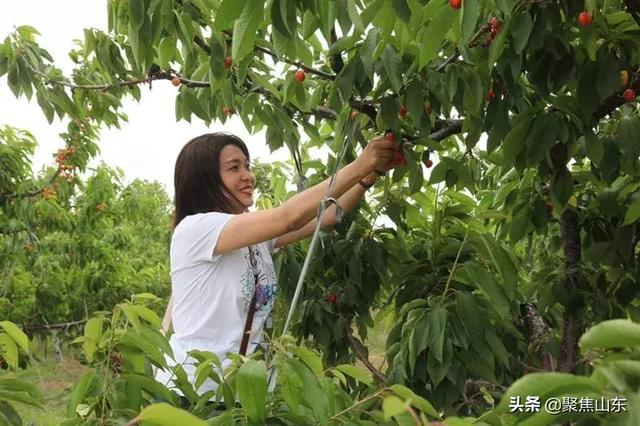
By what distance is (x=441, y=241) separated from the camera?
223 centimetres

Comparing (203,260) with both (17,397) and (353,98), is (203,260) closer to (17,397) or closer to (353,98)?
(353,98)

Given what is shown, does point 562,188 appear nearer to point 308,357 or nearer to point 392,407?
point 308,357

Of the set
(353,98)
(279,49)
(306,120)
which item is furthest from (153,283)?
(279,49)

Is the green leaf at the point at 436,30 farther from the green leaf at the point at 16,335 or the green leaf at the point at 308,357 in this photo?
the green leaf at the point at 16,335

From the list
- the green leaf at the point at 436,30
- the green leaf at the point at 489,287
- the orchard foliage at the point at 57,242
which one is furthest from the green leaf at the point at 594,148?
the orchard foliage at the point at 57,242

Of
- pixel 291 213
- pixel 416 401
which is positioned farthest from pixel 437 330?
pixel 416 401

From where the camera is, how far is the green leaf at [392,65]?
168 cm

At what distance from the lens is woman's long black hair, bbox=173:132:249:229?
85.8 inches

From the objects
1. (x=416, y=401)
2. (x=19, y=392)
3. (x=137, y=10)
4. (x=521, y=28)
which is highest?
(x=137, y=10)

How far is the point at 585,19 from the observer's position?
1.61 meters

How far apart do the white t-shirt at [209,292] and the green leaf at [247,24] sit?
2.98ft

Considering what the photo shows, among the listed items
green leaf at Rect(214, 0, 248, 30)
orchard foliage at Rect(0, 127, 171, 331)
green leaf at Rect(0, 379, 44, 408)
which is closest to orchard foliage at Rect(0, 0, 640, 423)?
green leaf at Rect(214, 0, 248, 30)

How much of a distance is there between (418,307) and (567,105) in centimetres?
60

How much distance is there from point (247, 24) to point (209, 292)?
3.52 feet
